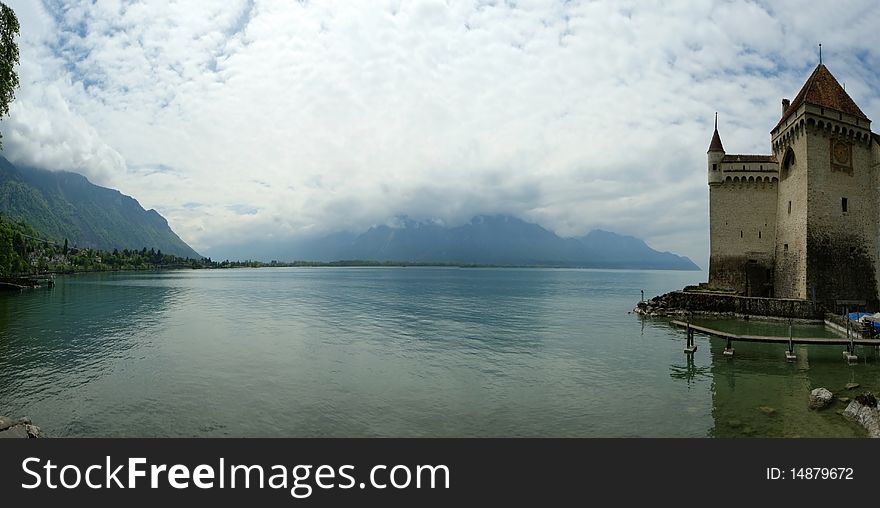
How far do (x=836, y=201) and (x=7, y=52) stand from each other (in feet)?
182

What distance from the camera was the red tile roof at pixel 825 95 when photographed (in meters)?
38.0

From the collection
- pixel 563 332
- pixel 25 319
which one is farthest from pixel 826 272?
pixel 25 319

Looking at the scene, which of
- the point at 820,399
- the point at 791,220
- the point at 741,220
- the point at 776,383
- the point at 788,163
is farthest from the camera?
the point at 741,220

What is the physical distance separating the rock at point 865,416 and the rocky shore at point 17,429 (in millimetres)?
24580

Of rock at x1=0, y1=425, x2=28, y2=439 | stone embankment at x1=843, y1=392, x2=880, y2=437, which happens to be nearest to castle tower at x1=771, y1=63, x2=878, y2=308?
stone embankment at x1=843, y1=392, x2=880, y2=437

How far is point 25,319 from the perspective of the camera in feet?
137

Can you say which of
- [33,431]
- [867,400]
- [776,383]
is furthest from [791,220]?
[33,431]

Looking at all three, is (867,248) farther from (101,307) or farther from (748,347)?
(101,307)

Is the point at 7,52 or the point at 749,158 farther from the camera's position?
the point at 749,158

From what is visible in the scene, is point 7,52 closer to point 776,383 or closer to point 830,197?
point 776,383

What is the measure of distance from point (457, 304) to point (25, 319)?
44705 mm

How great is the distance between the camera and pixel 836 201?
37844mm
